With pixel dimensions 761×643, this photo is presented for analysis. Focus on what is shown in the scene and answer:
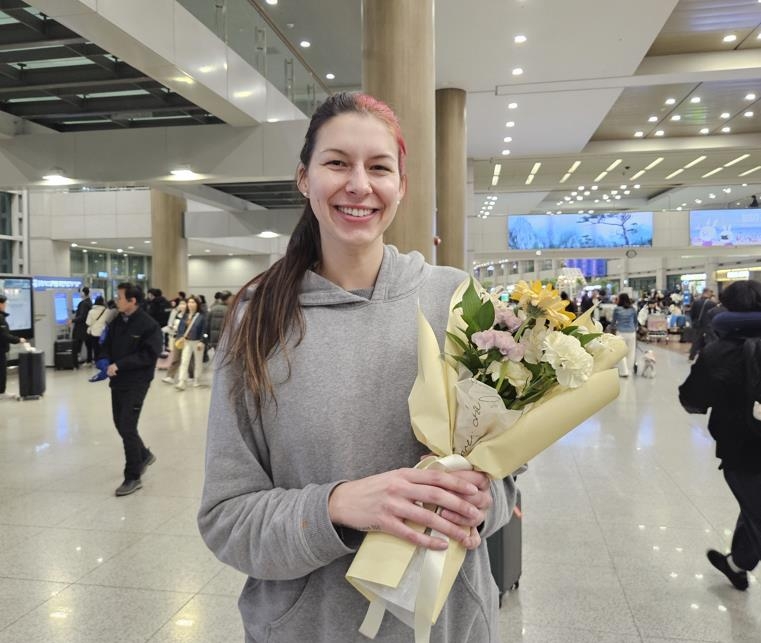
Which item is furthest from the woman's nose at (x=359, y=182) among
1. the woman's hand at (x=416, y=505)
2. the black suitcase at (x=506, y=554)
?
the black suitcase at (x=506, y=554)

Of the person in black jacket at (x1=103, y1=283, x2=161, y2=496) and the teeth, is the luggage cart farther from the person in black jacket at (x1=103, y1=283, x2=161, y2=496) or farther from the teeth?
the teeth

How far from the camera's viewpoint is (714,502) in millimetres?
4797

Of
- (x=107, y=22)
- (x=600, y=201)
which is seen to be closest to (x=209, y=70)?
(x=107, y=22)

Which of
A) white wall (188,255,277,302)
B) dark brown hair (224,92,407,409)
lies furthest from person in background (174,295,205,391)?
white wall (188,255,277,302)

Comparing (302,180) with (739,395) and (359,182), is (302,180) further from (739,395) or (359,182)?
(739,395)

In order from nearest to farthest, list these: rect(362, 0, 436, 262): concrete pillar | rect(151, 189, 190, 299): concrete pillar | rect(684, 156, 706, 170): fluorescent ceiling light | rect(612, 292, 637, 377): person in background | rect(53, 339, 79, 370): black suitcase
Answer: rect(362, 0, 436, 262): concrete pillar → rect(612, 292, 637, 377): person in background → rect(53, 339, 79, 370): black suitcase → rect(684, 156, 706, 170): fluorescent ceiling light → rect(151, 189, 190, 299): concrete pillar

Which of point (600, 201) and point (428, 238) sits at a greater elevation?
point (600, 201)

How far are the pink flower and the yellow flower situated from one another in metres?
0.10

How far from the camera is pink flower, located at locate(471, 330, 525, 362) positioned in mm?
957

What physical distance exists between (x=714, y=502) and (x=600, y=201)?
22.8m

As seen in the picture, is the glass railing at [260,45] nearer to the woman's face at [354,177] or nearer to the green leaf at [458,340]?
the woman's face at [354,177]

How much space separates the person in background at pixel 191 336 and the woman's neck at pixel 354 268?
10783mm

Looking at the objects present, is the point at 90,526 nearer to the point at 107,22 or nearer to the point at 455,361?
the point at 455,361

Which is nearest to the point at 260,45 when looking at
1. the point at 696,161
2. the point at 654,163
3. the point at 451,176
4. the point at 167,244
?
the point at 451,176
